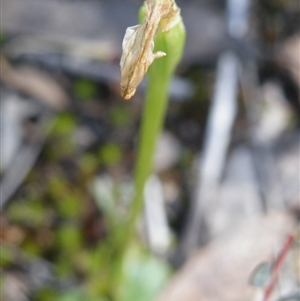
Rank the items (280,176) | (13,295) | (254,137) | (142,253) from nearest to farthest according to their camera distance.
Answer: (13,295)
(142,253)
(280,176)
(254,137)

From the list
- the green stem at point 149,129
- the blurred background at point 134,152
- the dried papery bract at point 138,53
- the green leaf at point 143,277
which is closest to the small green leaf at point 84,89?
the blurred background at point 134,152

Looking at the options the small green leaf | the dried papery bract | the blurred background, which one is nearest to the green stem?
the dried papery bract

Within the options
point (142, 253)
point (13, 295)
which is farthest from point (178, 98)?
point (13, 295)

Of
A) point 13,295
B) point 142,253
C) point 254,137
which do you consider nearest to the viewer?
point 13,295

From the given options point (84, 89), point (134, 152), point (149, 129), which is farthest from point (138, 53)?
point (84, 89)

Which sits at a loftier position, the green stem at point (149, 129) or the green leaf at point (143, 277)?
the green leaf at point (143, 277)

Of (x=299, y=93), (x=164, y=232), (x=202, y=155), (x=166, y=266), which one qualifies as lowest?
(x=166, y=266)

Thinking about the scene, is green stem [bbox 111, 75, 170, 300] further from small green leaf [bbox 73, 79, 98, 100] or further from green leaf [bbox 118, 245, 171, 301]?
small green leaf [bbox 73, 79, 98, 100]

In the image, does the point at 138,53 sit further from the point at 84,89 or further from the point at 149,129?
the point at 84,89

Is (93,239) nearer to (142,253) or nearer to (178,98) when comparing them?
(142,253)

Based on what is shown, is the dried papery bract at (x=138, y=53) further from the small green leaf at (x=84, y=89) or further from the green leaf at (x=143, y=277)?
the small green leaf at (x=84, y=89)
